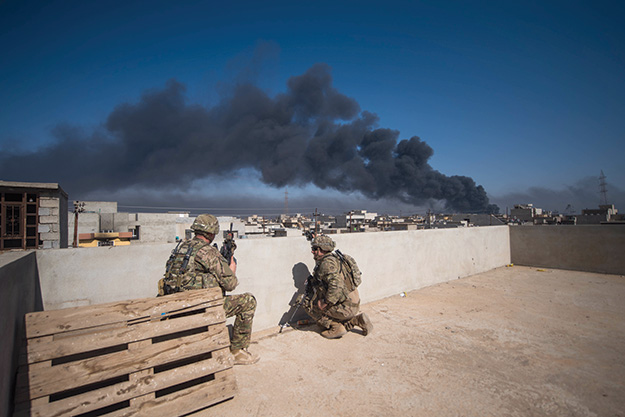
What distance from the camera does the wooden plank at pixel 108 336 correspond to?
2139 millimetres

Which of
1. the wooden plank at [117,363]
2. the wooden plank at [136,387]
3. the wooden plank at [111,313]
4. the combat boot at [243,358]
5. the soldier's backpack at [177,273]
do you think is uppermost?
the soldier's backpack at [177,273]

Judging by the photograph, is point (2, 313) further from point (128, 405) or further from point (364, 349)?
point (364, 349)

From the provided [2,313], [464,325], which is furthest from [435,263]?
[2,313]

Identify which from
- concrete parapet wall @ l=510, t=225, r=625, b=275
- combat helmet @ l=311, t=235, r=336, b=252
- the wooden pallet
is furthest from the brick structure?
concrete parapet wall @ l=510, t=225, r=625, b=275

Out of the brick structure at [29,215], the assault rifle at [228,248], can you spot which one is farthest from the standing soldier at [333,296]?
the brick structure at [29,215]

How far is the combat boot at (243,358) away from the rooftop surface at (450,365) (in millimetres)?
75

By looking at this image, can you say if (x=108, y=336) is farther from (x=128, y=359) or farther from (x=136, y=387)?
(x=136, y=387)

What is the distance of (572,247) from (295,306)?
28.8 ft

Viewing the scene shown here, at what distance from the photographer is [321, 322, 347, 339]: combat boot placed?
3.97 m

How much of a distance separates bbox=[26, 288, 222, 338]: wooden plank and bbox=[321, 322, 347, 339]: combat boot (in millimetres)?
1753

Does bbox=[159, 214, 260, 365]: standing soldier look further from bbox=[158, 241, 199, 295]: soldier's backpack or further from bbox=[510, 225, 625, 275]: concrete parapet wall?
bbox=[510, 225, 625, 275]: concrete parapet wall

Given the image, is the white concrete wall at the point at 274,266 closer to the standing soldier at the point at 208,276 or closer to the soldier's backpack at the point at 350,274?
the standing soldier at the point at 208,276

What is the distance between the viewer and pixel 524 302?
5.66 metres

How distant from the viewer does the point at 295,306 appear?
4535 mm
